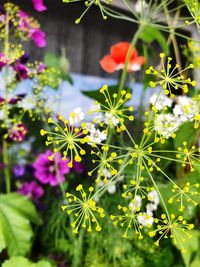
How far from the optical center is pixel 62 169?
177 centimetres

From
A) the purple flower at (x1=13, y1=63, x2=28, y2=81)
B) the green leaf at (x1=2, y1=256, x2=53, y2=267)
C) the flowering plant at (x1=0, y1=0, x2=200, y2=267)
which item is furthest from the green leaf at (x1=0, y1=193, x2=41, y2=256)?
the purple flower at (x1=13, y1=63, x2=28, y2=81)

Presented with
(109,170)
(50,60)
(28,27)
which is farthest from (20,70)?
(50,60)

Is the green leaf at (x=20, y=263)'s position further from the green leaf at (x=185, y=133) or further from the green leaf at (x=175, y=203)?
the green leaf at (x=185, y=133)

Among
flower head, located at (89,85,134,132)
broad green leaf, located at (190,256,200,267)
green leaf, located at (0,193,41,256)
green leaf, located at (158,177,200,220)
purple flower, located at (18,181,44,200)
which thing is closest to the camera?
flower head, located at (89,85,134,132)

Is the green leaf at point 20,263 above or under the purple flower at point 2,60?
under

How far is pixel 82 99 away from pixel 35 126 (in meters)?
0.37

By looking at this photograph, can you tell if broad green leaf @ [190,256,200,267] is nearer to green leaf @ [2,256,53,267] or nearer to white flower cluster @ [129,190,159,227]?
A: white flower cluster @ [129,190,159,227]

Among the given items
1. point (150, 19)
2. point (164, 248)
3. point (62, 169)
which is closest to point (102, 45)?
point (62, 169)

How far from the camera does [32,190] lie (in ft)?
6.16

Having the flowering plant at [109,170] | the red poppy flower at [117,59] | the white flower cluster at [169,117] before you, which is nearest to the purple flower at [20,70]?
the flowering plant at [109,170]

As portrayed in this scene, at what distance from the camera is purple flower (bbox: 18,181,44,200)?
73.7 inches

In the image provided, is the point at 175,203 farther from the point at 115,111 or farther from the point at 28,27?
the point at 28,27

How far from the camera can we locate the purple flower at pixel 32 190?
1.87 meters

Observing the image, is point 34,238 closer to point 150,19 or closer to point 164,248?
point 164,248
